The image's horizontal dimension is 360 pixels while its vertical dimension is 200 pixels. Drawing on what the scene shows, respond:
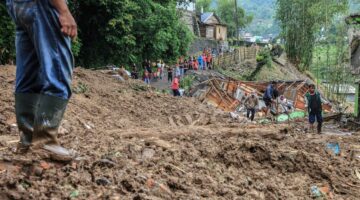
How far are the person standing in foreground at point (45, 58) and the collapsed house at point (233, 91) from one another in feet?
67.8

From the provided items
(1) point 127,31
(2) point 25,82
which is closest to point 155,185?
(2) point 25,82

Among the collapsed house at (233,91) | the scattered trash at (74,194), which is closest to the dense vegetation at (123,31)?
the collapsed house at (233,91)

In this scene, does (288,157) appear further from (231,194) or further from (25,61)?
(25,61)

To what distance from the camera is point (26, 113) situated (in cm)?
316

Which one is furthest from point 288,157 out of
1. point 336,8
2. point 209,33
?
point 209,33

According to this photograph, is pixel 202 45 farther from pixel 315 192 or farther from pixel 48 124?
pixel 48 124

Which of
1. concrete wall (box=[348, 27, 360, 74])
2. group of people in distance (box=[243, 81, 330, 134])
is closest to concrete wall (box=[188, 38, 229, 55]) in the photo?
group of people in distance (box=[243, 81, 330, 134])

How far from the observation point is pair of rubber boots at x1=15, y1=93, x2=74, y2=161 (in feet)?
9.61

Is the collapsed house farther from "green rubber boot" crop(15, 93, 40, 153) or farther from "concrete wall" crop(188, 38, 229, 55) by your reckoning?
"concrete wall" crop(188, 38, 229, 55)

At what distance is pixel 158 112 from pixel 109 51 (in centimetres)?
1172

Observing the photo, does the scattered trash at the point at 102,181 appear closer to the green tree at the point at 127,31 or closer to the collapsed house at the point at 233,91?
the green tree at the point at 127,31

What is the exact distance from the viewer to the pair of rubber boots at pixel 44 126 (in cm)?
293

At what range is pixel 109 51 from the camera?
22766mm

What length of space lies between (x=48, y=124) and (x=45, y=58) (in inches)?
16.9
